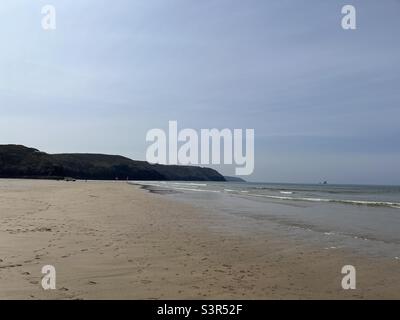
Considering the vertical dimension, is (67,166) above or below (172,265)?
above

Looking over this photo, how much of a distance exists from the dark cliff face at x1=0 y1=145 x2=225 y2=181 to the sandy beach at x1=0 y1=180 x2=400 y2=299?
106 meters

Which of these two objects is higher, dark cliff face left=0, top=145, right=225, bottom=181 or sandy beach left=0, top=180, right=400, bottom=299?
dark cliff face left=0, top=145, right=225, bottom=181

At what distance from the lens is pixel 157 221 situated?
1571cm

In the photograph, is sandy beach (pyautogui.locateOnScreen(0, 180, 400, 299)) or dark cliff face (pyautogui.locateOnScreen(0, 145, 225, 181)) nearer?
sandy beach (pyautogui.locateOnScreen(0, 180, 400, 299))

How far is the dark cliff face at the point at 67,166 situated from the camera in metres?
111

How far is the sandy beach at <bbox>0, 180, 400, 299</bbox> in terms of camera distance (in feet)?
20.5

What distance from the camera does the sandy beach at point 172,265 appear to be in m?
6.25

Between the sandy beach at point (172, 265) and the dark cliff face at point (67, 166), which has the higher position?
the dark cliff face at point (67, 166)

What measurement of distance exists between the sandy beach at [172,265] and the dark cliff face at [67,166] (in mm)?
106417

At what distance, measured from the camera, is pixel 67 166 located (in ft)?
461

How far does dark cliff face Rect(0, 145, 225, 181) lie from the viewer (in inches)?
4360

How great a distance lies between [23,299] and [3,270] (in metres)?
1.64

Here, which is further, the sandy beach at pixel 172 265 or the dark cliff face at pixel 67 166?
the dark cliff face at pixel 67 166

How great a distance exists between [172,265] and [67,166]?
140273 millimetres
